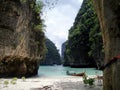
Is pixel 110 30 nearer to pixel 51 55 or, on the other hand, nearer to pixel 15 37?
pixel 15 37

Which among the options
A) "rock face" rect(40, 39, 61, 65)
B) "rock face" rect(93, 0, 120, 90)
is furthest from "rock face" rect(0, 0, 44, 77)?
"rock face" rect(40, 39, 61, 65)

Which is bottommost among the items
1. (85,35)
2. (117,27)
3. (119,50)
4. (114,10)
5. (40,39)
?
(119,50)

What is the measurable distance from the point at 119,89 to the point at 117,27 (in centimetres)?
130

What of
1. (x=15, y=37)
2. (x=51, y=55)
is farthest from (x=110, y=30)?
(x=51, y=55)

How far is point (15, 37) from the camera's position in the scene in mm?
19594

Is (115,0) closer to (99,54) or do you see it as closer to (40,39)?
(40,39)

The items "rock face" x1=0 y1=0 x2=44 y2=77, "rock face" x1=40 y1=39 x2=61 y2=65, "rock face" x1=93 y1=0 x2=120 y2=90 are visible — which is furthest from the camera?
"rock face" x1=40 y1=39 x2=61 y2=65

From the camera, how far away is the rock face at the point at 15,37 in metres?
19.2

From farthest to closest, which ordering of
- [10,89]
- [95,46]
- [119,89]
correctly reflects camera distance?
[95,46] → [10,89] → [119,89]

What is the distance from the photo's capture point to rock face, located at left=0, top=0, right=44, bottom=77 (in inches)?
755

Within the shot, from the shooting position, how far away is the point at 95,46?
54406 mm

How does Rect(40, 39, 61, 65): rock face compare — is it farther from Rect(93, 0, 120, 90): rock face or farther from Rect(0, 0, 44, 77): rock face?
Rect(93, 0, 120, 90): rock face

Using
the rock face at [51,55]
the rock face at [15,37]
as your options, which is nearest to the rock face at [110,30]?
the rock face at [15,37]

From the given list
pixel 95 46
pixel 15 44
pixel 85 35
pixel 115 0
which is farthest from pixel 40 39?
pixel 85 35
